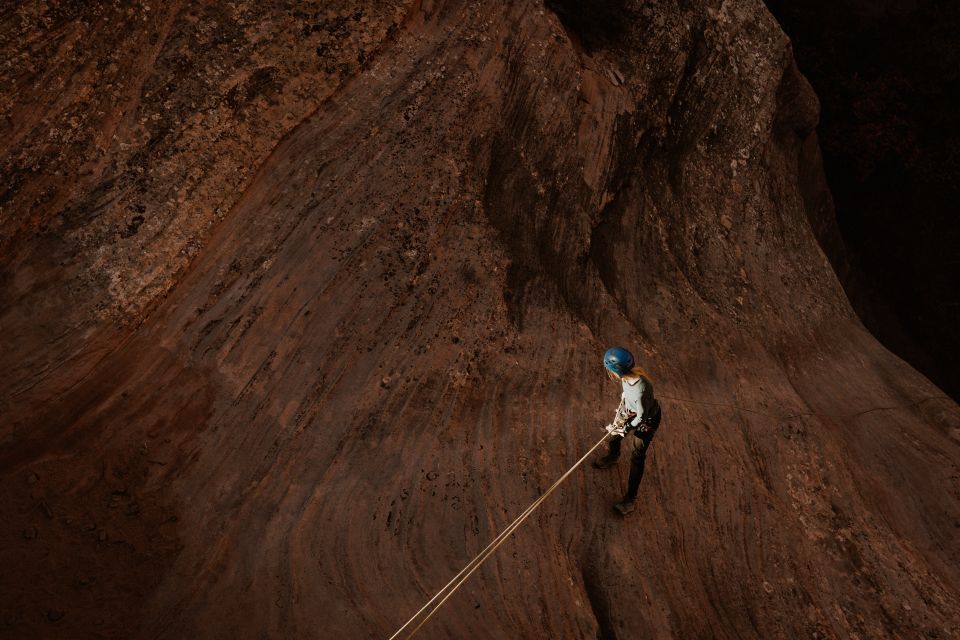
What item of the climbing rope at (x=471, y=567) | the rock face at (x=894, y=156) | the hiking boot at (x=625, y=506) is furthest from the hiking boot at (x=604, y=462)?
the rock face at (x=894, y=156)

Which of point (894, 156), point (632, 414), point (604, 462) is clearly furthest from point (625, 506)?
point (894, 156)

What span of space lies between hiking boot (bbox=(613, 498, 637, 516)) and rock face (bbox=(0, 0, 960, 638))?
0.13 meters

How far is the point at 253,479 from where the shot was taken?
416 centimetres

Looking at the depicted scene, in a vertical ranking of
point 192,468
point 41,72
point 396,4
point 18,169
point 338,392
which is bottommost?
point 192,468

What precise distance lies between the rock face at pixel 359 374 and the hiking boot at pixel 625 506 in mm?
133

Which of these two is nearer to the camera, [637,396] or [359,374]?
[637,396]

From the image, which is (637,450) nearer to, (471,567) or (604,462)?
(604,462)

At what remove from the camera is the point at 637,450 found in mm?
4426

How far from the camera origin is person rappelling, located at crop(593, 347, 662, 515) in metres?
4.15

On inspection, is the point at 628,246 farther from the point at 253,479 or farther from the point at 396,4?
the point at 253,479

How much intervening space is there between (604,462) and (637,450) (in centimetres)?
45

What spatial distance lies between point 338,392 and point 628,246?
3.56 metres

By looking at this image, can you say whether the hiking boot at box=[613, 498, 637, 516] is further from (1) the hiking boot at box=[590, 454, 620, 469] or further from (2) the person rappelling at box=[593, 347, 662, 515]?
(1) the hiking boot at box=[590, 454, 620, 469]

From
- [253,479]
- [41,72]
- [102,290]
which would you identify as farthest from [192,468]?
[41,72]
